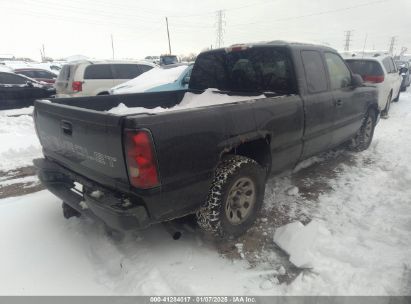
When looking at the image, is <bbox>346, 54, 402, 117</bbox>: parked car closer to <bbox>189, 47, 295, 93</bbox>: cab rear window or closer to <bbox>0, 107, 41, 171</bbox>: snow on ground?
<bbox>189, 47, 295, 93</bbox>: cab rear window

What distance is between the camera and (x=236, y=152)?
348 centimetres

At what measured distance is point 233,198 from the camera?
330 centimetres

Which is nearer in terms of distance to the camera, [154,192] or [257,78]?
[154,192]

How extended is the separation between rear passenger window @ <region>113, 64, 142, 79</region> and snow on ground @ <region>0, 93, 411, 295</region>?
7371 millimetres

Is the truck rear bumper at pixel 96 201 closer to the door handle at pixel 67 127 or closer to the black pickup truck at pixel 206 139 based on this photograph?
the black pickup truck at pixel 206 139

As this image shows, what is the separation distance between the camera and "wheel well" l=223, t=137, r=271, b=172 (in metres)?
3.50

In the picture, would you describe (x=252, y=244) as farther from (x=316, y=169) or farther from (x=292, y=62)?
(x=316, y=169)

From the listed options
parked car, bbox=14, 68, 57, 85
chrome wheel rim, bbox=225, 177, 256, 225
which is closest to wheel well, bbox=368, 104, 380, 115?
chrome wheel rim, bbox=225, 177, 256, 225

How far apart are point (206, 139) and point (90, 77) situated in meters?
8.76

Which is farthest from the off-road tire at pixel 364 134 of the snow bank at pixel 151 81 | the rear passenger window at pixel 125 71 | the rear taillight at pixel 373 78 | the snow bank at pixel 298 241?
the rear passenger window at pixel 125 71

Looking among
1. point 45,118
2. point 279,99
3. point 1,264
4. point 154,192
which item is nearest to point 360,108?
point 279,99

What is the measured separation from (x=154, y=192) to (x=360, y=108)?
444 centimetres

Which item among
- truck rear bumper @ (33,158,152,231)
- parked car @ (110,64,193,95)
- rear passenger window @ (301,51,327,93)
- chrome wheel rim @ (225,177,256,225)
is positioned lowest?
chrome wheel rim @ (225,177,256,225)

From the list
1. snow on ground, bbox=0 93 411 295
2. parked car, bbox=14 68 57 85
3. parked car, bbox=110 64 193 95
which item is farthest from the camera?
parked car, bbox=14 68 57 85
